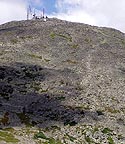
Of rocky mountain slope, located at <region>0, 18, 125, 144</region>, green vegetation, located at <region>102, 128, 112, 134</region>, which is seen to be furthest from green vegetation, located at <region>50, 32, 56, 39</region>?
green vegetation, located at <region>102, 128, 112, 134</region>

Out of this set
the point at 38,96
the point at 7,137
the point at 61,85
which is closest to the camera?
the point at 7,137

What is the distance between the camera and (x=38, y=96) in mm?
97188

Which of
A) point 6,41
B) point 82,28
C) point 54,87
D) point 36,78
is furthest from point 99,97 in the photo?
point 82,28

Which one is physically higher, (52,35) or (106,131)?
(52,35)

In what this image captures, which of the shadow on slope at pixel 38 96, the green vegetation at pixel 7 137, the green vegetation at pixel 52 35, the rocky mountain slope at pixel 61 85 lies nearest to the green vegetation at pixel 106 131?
the rocky mountain slope at pixel 61 85

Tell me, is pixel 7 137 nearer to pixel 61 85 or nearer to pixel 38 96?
pixel 38 96

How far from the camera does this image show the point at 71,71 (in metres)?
120

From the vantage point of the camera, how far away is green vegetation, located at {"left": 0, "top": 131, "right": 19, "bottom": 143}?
221 ft

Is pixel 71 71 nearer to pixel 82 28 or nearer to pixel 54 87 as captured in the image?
pixel 54 87

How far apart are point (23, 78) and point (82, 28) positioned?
66328 millimetres

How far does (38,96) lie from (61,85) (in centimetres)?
1157

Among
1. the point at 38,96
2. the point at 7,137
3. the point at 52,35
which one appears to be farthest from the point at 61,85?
the point at 52,35

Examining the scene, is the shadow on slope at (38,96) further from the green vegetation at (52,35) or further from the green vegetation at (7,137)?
the green vegetation at (52,35)

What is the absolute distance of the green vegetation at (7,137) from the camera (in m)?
67.5
